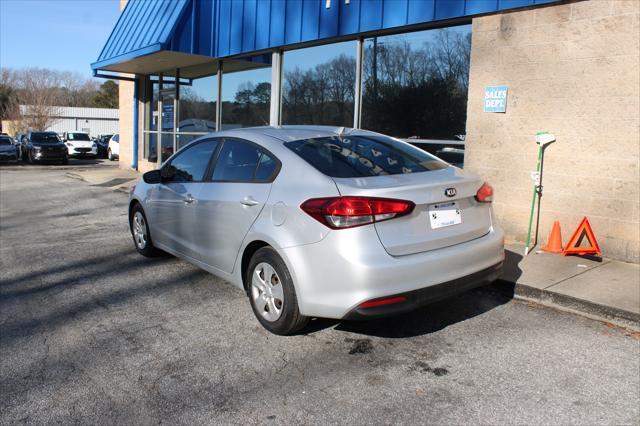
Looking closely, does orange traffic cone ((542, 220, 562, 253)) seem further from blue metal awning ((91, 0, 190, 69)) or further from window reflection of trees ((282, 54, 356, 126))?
blue metal awning ((91, 0, 190, 69))

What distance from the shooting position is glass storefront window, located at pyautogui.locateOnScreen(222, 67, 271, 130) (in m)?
11.6

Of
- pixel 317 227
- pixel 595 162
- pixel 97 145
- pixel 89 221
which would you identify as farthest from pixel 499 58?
pixel 97 145

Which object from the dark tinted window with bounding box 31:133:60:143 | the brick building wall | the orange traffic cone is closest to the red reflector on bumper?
the orange traffic cone

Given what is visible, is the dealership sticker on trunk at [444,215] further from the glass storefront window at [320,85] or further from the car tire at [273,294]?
the glass storefront window at [320,85]

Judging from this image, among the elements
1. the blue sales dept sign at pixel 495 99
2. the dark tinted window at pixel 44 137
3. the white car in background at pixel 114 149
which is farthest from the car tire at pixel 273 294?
the white car in background at pixel 114 149

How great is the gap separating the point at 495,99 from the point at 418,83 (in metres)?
1.41

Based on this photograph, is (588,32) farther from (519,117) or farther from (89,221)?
(89,221)

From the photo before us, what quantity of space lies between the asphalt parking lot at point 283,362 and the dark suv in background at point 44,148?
76.5ft

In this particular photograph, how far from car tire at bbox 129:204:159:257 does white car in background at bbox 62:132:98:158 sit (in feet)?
94.9

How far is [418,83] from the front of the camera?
8.29 m

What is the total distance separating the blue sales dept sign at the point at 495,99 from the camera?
23.5 ft

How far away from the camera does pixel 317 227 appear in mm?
3689

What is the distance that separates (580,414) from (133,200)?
5358 millimetres

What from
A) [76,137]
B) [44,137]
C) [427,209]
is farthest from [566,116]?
[76,137]
